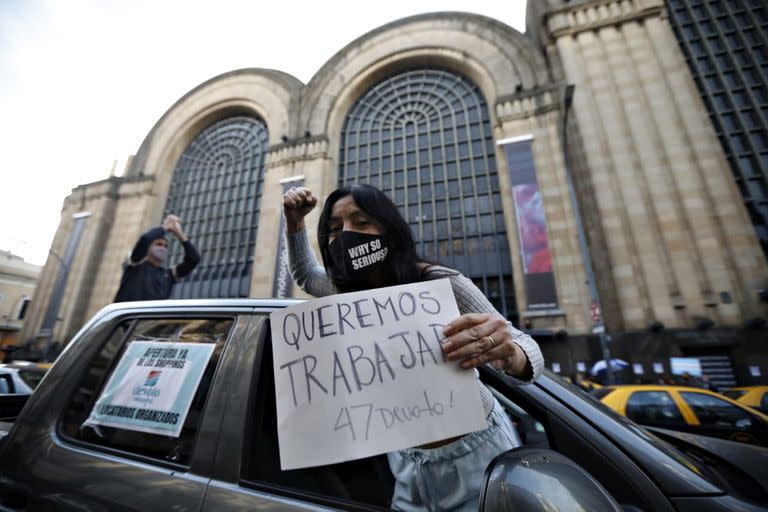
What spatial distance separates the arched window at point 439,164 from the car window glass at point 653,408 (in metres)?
9.26

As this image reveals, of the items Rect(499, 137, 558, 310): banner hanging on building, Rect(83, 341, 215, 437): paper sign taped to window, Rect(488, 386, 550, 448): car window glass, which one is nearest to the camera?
Rect(83, 341, 215, 437): paper sign taped to window

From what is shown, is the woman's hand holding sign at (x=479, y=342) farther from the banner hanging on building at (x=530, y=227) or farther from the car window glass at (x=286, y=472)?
the banner hanging on building at (x=530, y=227)

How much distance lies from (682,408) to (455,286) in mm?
6246

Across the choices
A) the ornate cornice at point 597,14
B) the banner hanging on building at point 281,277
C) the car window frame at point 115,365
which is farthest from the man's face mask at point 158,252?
the ornate cornice at point 597,14

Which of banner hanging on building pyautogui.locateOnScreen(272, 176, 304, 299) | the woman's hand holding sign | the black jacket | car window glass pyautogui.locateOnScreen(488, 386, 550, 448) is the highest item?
banner hanging on building pyautogui.locateOnScreen(272, 176, 304, 299)

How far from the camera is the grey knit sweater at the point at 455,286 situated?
3.22 ft

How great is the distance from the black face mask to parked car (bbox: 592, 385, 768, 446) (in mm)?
5073

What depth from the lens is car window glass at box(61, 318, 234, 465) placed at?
3.71 ft

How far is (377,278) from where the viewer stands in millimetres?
1236

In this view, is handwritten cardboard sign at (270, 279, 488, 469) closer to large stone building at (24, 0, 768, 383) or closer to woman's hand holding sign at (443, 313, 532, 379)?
woman's hand holding sign at (443, 313, 532, 379)

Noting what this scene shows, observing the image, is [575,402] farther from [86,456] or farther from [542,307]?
[542,307]

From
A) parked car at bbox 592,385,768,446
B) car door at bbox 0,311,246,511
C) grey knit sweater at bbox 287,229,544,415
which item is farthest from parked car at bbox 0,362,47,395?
parked car at bbox 592,385,768,446

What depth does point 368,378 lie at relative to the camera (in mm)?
904

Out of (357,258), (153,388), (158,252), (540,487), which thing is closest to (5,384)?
(158,252)
